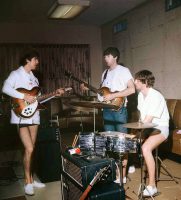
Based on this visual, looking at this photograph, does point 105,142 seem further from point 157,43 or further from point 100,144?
point 157,43

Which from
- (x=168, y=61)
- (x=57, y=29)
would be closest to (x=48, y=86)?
(x=57, y=29)

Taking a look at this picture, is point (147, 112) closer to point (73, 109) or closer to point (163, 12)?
point (163, 12)

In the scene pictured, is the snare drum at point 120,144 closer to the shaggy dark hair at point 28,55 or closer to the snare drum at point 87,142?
the snare drum at point 87,142

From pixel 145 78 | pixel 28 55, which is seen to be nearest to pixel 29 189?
pixel 28 55

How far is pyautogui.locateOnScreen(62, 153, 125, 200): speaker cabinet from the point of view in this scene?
265 centimetres

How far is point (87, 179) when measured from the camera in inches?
108

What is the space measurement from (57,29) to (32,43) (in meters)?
0.91

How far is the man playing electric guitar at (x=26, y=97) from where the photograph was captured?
3.82 meters

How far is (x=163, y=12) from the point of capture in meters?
6.11

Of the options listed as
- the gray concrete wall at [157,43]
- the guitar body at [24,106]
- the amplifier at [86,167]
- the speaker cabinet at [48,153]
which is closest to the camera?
the amplifier at [86,167]

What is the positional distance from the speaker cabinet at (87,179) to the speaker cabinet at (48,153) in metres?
1.09

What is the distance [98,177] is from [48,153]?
1.69 m

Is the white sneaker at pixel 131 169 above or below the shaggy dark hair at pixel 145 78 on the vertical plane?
below

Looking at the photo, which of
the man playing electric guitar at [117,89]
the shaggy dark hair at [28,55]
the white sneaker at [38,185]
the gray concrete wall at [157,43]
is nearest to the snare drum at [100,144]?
the man playing electric guitar at [117,89]
